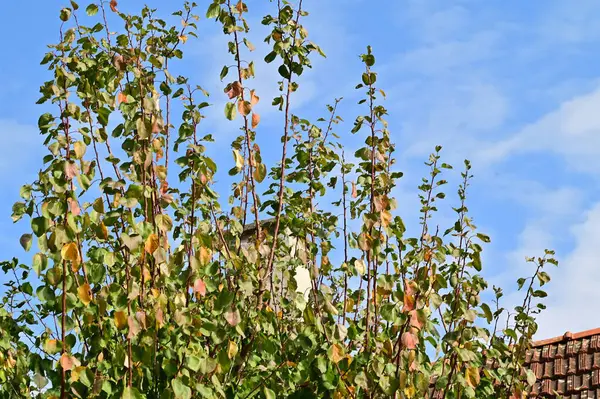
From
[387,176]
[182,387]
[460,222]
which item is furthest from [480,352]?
[182,387]

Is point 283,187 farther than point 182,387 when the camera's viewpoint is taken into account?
Yes

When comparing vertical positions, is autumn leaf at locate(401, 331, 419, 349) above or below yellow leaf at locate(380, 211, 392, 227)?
below

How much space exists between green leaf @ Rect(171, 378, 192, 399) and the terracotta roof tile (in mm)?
4002

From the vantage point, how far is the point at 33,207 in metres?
3.56

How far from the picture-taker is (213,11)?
431 centimetres

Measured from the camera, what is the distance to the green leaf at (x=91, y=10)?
4852mm

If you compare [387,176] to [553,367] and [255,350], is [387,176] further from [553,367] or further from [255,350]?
[553,367]

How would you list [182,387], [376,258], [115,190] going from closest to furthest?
[182,387]
[115,190]
[376,258]

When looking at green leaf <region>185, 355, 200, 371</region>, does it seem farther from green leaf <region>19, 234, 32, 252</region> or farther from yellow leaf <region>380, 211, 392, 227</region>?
yellow leaf <region>380, 211, 392, 227</region>

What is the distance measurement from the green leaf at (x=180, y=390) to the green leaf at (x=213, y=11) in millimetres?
1865

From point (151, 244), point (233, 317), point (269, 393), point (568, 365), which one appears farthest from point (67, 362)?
point (568, 365)

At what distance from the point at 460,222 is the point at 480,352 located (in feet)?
2.74

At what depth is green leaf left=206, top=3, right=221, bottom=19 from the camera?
430 cm

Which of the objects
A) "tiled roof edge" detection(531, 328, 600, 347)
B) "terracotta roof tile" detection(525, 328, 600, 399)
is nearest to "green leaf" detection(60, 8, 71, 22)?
"terracotta roof tile" detection(525, 328, 600, 399)
